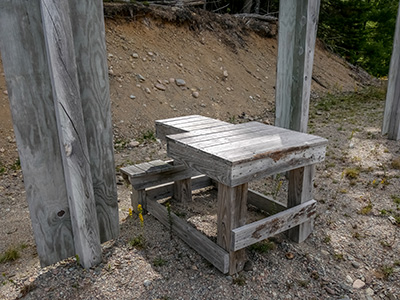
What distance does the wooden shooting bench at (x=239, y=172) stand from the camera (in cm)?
230

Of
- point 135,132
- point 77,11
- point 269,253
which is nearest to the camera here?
point 77,11

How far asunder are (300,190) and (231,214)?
0.84m

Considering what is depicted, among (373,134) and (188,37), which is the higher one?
(188,37)

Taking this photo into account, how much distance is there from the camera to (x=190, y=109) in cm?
748

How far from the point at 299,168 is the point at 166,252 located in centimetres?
140

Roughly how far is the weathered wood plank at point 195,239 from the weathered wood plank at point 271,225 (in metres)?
0.17

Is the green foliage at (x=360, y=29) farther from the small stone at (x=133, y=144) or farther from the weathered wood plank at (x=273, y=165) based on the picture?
the weathered wood plank at (x=273, y=165)

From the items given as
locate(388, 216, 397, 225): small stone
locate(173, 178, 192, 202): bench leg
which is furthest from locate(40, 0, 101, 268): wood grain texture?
locate(388, 216, 397, 225): small stone

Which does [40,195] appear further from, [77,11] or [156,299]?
[77,11]

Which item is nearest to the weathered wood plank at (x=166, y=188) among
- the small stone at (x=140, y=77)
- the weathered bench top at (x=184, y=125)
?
the weathered bench top at (x=184, y=125)

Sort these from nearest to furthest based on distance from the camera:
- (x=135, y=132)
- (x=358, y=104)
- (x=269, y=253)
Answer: (x=269, y=253) < (x=135, y=132) < (x=358, y=104)

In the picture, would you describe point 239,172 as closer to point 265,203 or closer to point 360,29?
point 265,203

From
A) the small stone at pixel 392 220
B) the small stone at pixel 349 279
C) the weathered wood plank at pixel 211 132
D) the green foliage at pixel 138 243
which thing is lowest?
the small stone at pixel 349 279

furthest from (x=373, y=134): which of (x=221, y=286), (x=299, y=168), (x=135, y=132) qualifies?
(x=221, y=286)
